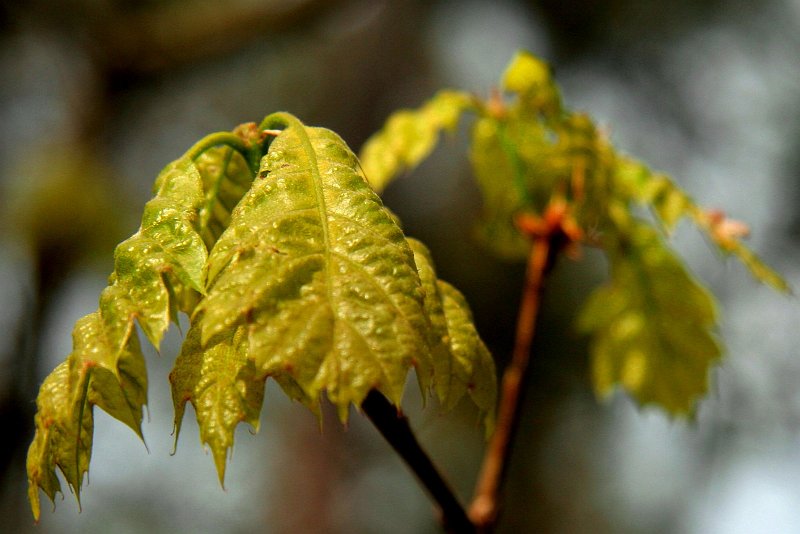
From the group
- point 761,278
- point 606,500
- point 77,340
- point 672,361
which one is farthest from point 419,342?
point 606,500

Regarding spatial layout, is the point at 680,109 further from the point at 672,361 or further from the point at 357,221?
the point at 357,221

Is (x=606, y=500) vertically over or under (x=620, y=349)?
under

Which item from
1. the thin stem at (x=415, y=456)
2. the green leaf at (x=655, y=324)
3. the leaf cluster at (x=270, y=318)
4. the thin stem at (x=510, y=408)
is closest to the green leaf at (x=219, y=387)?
the leaf cluster at (x=270, y=318)

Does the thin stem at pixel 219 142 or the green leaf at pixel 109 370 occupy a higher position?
the thin stem at pixel 219 142

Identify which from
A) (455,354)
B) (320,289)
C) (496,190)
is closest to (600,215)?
(496,190)

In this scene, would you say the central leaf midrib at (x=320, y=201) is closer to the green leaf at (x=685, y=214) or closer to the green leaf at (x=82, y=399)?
the green leaf at (x=82, y=399)

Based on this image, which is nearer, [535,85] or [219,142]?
[219,142]

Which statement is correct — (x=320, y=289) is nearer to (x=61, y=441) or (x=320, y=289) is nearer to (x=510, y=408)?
(x=61, y=441)
